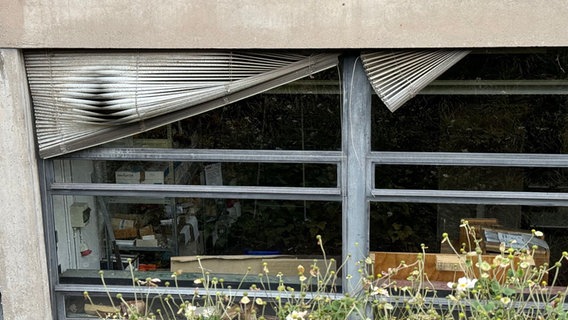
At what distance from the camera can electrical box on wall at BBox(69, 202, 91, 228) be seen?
4.36 m

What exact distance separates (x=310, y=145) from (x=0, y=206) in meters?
2.07

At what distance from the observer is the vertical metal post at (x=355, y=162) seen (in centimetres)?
380

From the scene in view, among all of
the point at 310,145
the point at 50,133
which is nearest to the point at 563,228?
the point at 310,145

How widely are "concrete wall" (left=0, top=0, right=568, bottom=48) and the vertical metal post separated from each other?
30cm

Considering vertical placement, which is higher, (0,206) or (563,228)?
(0,206)

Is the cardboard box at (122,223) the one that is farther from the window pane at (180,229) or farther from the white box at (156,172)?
the white box at (156,172)

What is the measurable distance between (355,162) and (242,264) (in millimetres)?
1192

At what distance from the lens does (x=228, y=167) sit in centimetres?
422

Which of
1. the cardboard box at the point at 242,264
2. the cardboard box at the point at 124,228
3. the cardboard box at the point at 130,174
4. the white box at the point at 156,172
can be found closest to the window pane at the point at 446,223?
the cardboard box at the point at 242,264

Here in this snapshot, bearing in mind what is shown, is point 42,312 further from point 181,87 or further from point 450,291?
point 450,291

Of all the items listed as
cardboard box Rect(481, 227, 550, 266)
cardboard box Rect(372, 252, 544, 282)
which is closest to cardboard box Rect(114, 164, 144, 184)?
cardboard box Rect(372, 252, 544, 282)

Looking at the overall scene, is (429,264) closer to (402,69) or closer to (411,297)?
(411,297)

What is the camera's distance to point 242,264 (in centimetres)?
443

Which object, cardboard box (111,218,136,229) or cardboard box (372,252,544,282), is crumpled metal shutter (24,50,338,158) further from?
cardboard box (372,252,544,282)
